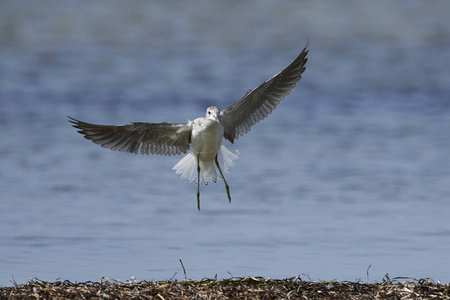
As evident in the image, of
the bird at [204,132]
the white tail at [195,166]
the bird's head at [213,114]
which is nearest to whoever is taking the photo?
the bird's head at [213,114]

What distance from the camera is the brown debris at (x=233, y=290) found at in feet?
13.1

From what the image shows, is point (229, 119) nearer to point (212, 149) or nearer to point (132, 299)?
point (212, 149)

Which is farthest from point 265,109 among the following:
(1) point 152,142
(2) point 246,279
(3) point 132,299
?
(3) point 132,299

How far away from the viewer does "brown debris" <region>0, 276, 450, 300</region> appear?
398 cm

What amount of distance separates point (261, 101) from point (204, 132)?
0.88 meters

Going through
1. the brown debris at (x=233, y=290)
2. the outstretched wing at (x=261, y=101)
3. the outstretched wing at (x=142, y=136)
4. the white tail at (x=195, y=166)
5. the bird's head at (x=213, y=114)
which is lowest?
the brown debris at (x=233, y=290)

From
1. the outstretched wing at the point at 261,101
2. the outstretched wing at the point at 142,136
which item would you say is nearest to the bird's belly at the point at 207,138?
the outstretched wing at the point at 142,136

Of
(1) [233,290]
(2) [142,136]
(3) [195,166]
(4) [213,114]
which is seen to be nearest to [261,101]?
(4) [213,114]

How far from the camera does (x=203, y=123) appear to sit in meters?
6.08

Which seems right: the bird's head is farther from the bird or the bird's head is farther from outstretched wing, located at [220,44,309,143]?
outstretched wing, located at [220,44,309,143]

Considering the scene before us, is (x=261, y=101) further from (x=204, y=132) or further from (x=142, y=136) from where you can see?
(x=142, y=136)

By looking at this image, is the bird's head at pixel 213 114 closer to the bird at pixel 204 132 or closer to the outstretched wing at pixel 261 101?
the bird at pixel 204 132

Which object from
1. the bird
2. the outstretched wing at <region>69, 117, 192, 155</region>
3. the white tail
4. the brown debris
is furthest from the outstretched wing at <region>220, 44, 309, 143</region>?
the brown debris

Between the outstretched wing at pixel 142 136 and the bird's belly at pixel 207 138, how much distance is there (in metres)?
0.21
